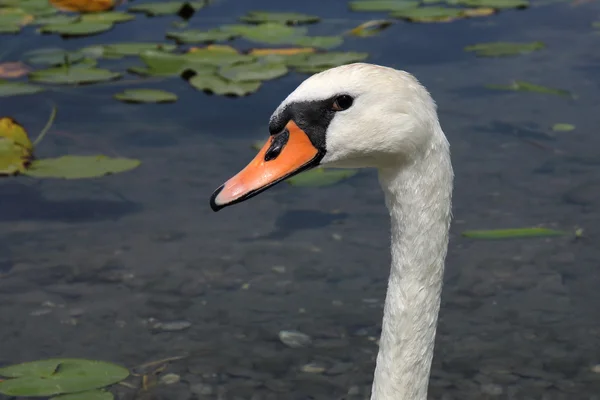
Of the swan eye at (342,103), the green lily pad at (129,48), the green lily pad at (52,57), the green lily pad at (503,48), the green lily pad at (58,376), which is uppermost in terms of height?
the swan eye at (342,103)

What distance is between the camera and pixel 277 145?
337 cm

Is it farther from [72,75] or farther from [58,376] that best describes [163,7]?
[58,376]

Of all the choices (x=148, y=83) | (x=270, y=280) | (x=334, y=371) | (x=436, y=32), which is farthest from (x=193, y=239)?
(x=436, y=32)

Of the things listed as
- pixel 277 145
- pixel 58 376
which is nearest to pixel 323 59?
pixel 58 376

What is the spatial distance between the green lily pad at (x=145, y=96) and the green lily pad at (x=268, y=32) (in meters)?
0.89

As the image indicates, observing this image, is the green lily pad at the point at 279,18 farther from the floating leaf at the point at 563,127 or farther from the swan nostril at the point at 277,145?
the swan nostril at the point at 277,145

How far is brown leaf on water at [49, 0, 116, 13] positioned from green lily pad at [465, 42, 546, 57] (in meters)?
2.79

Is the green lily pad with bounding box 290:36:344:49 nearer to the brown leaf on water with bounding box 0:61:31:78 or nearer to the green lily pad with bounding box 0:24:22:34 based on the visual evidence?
the brown leaf on water with bounding box 0:61:31:78

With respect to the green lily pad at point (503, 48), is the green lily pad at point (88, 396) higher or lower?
lower

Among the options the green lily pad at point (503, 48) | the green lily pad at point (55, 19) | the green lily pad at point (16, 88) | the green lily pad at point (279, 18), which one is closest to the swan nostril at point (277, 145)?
the green lily pad at point (16, 88)

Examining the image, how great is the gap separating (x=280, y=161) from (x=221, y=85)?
158 inches

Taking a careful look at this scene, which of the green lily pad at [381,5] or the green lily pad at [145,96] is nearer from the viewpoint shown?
the green lily pad at [145,96]

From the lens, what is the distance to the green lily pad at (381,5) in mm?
8820

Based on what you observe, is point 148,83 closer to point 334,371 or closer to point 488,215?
point 488,215
